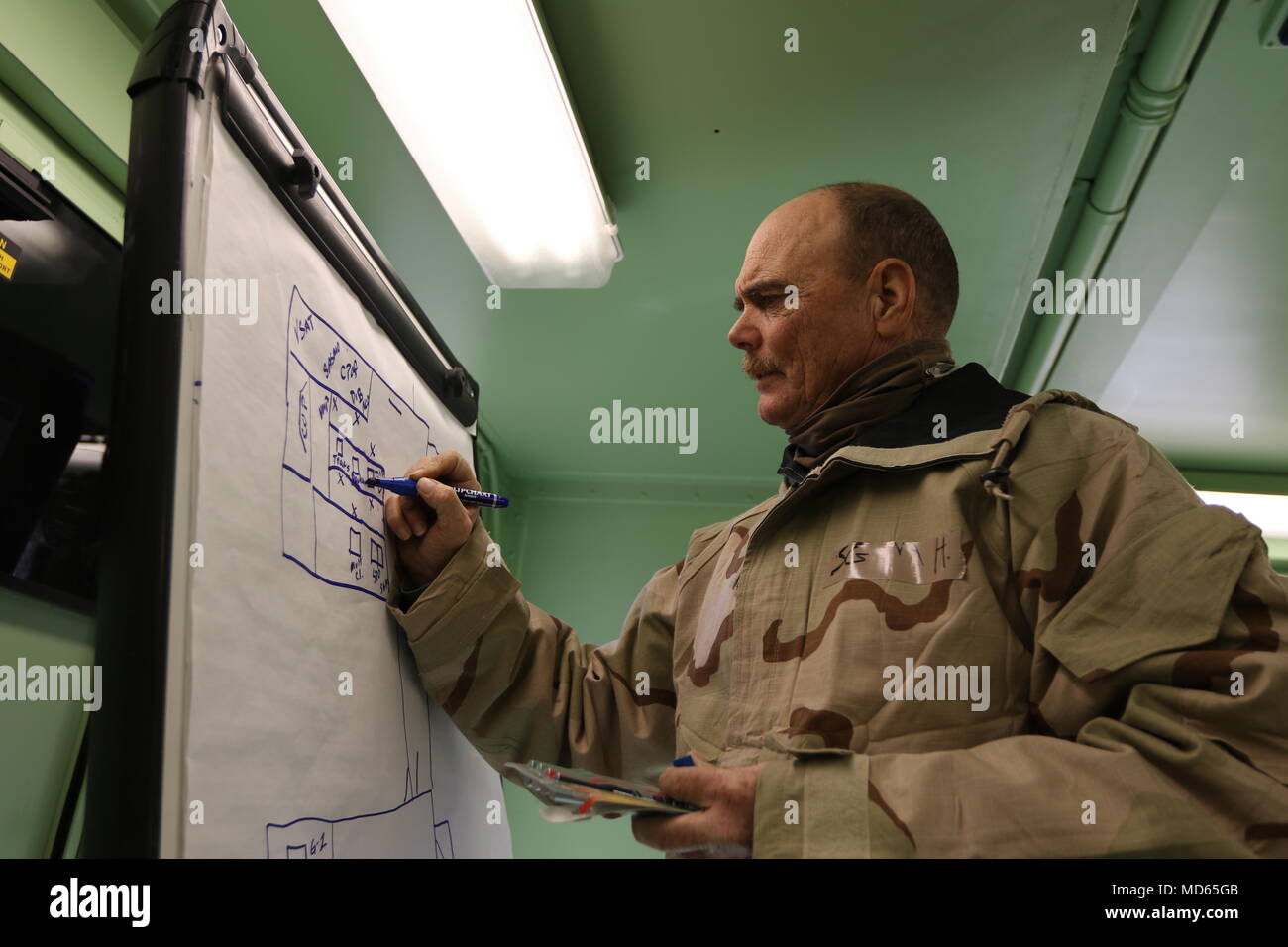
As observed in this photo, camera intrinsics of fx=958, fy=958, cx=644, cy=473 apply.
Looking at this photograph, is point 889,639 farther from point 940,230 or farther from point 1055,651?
point 940,230

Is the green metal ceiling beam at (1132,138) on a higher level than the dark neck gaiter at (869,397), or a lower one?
higher

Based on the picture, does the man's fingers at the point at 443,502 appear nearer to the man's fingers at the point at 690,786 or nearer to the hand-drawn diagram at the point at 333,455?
the hand-drawn diagram at the point at 333,455

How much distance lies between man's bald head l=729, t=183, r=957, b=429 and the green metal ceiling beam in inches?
23.4

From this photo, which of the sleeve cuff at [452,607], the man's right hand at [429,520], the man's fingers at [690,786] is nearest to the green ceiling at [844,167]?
the man's right hand at [429,520]

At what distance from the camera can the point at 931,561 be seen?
3.16ft

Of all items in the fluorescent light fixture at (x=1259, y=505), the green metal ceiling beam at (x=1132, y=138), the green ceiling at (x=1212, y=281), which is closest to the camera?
the green metal ceiling beam at (x=1132, y=138)

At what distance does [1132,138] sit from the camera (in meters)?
1.76

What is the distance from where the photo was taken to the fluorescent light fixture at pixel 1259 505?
3.12m

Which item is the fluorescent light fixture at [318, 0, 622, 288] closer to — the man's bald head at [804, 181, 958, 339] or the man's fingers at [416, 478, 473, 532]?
the man's bald head at [804, 181, 958, 339]

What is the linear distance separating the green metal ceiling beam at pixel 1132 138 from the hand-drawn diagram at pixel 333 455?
4.51 ft

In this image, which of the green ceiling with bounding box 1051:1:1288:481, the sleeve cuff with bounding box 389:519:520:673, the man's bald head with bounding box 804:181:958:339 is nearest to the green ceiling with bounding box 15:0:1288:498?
the green ceiling with bounding box 1051:1:1288:481

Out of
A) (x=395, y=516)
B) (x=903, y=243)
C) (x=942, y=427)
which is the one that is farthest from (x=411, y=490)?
(x=903, y=243)

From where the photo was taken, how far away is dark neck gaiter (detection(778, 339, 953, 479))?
1.16 m

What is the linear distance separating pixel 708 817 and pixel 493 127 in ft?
3.59
